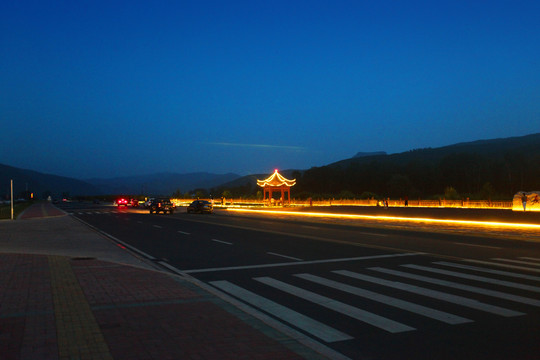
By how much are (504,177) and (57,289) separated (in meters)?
122

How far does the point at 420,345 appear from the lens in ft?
19.9

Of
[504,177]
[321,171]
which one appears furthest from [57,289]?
[321,171]

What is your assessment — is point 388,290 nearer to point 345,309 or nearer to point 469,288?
point 469,288

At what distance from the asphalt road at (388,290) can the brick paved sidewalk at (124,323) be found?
733mm

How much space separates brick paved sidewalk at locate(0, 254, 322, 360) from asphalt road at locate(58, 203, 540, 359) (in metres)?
0.73

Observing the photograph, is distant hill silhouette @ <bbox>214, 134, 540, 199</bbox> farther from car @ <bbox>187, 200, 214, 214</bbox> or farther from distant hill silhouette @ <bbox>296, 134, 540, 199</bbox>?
car @ <bbox>187, 200, 214, 214</bbox>

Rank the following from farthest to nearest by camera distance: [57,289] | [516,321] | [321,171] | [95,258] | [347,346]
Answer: [321,171], [95,258], [57,289], [516,321], [347,346]

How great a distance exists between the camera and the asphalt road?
6219 mm

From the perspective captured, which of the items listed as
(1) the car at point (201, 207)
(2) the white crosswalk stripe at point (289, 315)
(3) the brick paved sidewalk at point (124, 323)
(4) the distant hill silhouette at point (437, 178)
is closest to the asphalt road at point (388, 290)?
(2) the white crosswalk stripe at point (289, 315)

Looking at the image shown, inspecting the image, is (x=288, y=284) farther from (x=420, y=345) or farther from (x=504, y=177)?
(x=504, y=177)

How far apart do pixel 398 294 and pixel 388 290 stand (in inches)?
15.5

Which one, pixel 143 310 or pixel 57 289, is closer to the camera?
pixel 143 310

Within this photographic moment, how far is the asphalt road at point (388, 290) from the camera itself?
6219 millimetres

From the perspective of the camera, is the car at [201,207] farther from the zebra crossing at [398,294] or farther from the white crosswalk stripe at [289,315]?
the white crosswalk stripe at [289,315]
